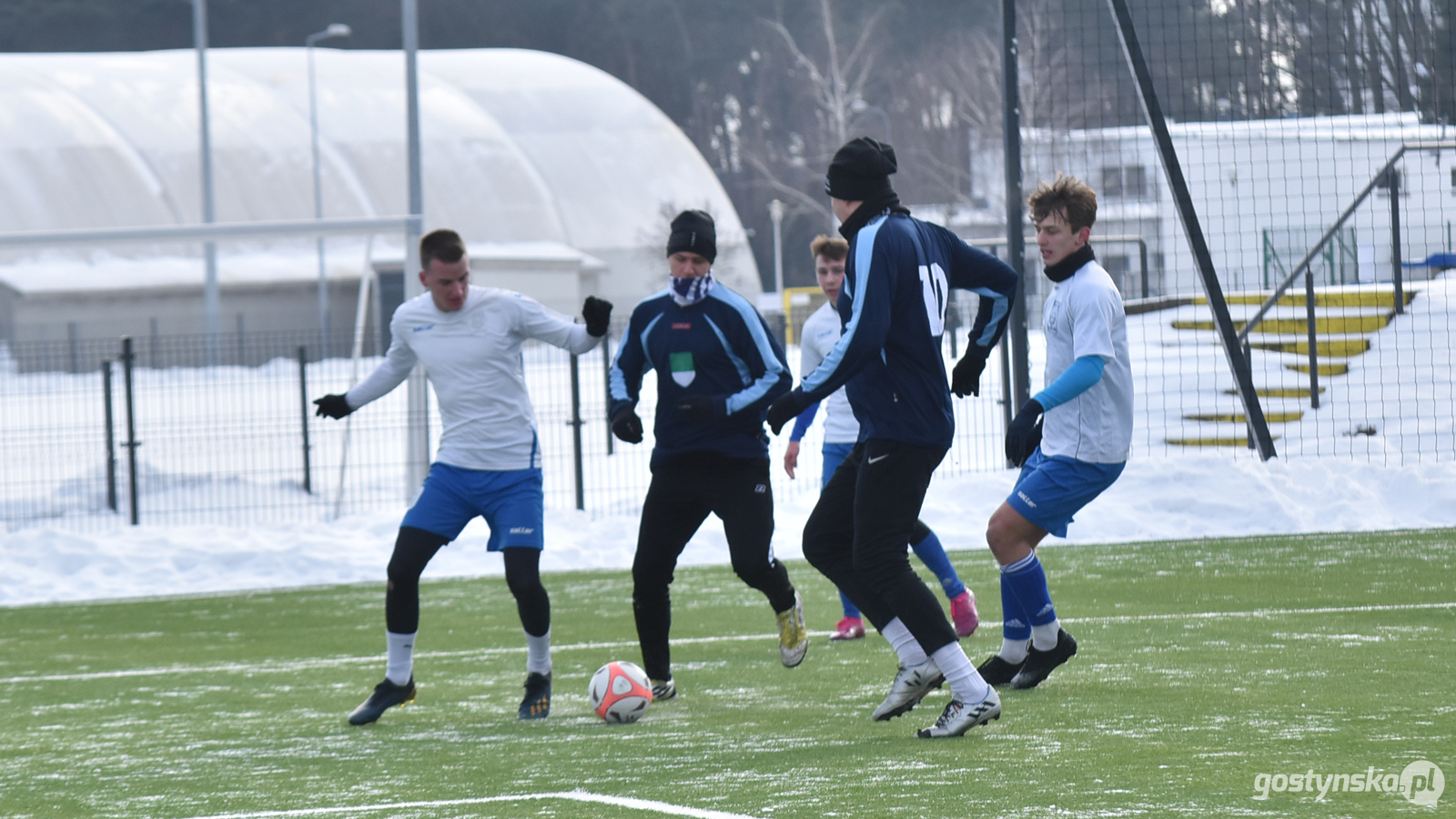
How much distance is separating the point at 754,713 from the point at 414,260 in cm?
878

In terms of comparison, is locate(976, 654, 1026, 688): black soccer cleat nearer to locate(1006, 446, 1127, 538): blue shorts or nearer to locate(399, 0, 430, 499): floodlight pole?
locate(1006, 446, 1127, 538): blue shorts

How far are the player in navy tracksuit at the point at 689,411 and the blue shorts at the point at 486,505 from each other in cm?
46

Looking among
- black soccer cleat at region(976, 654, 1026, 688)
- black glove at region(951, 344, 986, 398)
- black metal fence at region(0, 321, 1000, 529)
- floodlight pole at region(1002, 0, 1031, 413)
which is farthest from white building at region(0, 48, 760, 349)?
black glove at region(951, 344, 986, 398)

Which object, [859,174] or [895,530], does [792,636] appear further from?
[859,174]

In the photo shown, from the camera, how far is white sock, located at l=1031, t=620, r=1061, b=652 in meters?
6.32

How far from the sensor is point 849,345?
207 inches

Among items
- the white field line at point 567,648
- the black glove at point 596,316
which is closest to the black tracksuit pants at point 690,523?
Result: the black glove at point 596,316

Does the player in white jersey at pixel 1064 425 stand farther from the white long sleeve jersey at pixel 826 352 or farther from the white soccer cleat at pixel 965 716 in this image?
the white long sleeve jersey at pixel 826 352

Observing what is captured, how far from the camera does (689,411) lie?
6.47 meters

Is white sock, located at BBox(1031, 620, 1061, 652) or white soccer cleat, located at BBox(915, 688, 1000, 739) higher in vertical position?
white sock, located at BBox(1031, 620, 1061, 652)

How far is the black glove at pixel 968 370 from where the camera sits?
5.81 metres

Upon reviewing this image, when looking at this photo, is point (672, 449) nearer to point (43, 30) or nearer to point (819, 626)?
point (819, 626)

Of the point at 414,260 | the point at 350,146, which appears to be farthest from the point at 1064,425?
the point at 350,146

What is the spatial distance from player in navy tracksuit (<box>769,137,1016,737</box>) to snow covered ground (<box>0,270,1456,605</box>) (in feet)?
16.7
